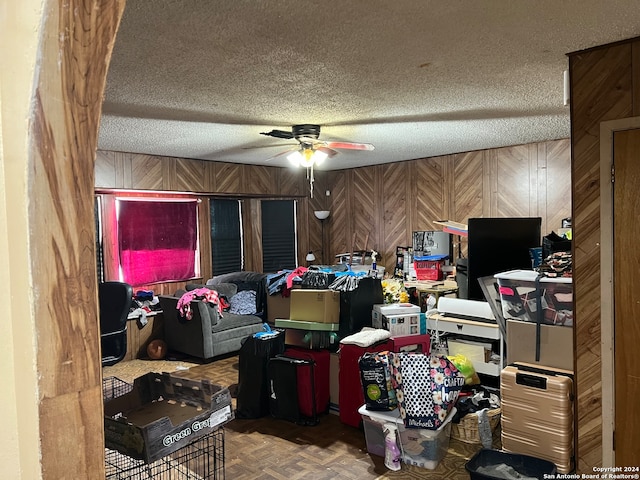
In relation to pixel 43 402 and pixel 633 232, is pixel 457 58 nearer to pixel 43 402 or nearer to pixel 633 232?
pixel 633 232

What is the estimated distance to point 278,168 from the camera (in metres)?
7.56

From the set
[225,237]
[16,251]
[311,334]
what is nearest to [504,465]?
[311,334]

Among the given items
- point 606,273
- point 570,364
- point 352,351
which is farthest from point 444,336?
point 606,273

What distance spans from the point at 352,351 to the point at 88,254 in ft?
10.1

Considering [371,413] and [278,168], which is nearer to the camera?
[371,413]

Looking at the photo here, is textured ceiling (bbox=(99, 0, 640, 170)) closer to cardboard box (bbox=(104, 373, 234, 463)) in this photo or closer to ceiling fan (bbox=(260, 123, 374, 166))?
ceiling fan (bbox=(260, 123, 374, 166))

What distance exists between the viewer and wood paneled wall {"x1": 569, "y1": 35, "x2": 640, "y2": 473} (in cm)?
260

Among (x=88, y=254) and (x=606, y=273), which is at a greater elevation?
(x=88, y=254)

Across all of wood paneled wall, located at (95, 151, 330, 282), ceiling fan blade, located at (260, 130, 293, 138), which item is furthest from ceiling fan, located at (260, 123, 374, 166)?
wood paneled wall, located at (95, 151, 330, 282)

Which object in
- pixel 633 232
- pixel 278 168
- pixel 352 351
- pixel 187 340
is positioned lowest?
pixel 187 340

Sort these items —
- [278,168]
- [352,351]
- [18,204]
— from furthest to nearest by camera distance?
[278,168], [352,351], [18,204]

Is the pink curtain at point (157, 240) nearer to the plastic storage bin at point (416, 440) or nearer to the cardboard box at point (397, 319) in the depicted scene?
the cardboard box at point (397, 319)

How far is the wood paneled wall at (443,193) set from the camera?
586 centimetres

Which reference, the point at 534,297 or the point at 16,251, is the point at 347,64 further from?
the point at 16,251
